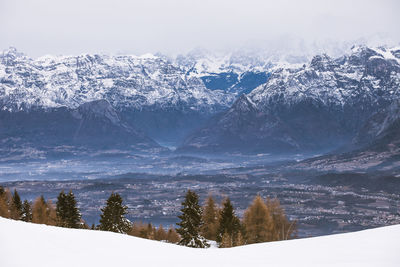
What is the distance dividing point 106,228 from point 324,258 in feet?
190

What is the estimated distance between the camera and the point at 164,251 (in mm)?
31422

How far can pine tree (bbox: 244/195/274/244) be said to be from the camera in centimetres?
7756

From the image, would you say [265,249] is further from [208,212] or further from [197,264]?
[208,212]

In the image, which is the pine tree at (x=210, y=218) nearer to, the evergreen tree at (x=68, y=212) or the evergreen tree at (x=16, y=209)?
the evergreen tree at (x=68, y=212)

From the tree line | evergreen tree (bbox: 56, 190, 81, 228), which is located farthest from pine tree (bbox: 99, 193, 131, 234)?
evergreen tree (bbox: 56, 190, 81, 228)

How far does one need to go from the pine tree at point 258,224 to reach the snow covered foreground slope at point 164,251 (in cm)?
4275

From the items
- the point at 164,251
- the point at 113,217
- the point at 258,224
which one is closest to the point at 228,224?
the point at 258,224

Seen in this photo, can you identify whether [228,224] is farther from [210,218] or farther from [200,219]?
[210,218]

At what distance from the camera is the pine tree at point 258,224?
77.6 metres

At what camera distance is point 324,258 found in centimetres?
2845

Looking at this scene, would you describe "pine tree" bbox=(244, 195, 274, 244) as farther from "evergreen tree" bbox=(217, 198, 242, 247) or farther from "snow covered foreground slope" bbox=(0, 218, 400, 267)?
"snow covered foreground slope" bbox=(0, 218, 400, 267)

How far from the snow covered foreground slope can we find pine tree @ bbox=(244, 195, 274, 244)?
1683 inches

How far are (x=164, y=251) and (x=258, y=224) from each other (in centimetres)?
4873

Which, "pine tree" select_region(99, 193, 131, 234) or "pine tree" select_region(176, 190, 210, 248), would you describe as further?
"pine tree" select_region(99, 193, 131, 234)
